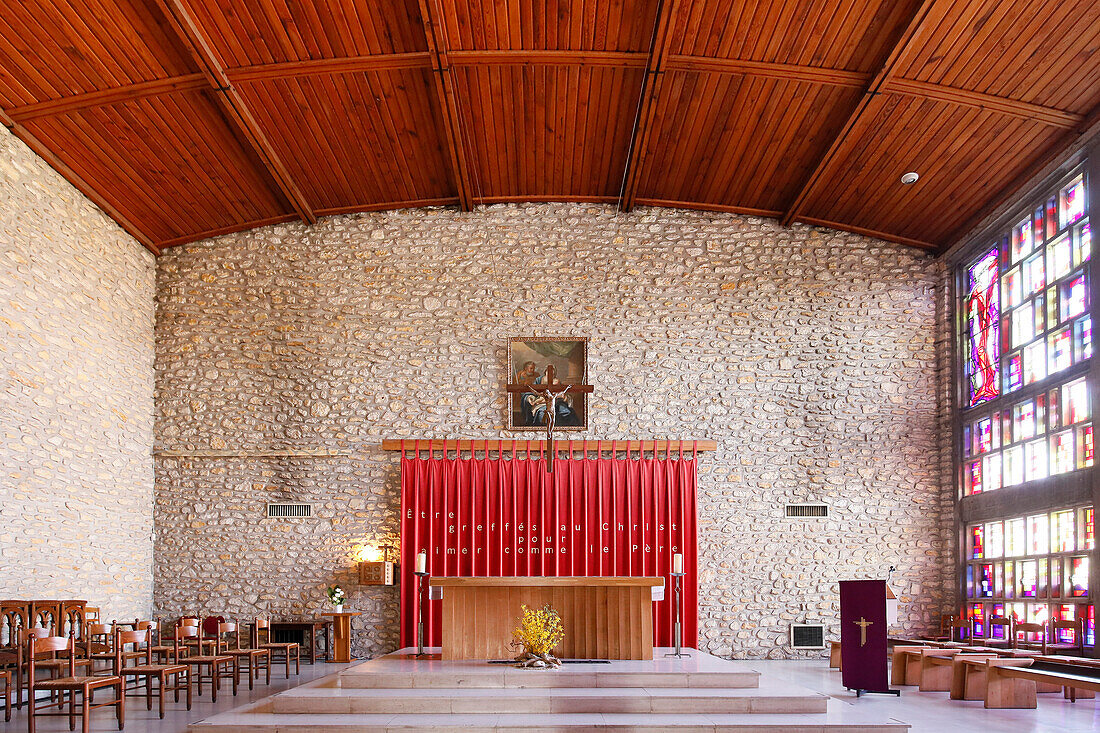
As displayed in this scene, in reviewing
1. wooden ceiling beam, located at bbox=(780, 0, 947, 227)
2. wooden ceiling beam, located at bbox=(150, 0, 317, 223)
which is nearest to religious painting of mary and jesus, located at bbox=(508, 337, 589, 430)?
wooden ceiling beam, located at bbox=(780, 0, 947, 227)

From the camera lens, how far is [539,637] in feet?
28.8

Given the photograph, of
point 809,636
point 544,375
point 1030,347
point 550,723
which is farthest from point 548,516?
point 1030,347

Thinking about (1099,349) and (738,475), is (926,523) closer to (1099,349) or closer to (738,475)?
(738,475)

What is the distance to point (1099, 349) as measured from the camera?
9.99 meters

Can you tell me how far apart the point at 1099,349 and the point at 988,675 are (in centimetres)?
351

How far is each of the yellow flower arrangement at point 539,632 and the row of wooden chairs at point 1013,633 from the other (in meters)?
4.96

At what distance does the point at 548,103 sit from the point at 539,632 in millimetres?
6207

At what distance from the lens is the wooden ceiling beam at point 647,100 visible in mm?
9828

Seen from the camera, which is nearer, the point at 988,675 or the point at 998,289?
the point at 988,675

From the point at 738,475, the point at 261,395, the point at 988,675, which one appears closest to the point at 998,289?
the point at 738,475

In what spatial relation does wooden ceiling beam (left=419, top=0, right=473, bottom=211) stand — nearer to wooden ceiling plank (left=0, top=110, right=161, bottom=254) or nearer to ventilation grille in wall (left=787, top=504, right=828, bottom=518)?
wooden ceiling plank (left=0, top=110, right=161, bottom=254)

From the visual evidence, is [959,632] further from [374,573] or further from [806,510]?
[374,573]

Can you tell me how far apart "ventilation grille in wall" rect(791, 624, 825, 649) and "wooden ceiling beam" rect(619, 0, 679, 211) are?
20.2 ft

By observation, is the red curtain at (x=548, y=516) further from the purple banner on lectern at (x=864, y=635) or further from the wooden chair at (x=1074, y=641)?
the wooden chair at (x=1074, y=641)
